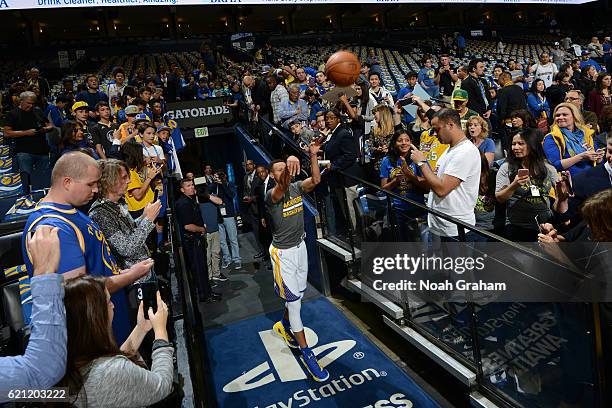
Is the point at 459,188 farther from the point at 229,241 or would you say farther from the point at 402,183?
the point at 229,241

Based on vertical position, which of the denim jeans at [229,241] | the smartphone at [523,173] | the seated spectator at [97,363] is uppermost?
the smartphone at [523,173]

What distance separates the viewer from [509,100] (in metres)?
7.27

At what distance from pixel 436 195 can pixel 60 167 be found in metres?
2.74

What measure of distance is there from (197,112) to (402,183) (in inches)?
293

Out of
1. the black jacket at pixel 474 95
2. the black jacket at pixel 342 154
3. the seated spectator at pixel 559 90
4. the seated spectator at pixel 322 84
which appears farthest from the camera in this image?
the seated spectator at pixel 322 84

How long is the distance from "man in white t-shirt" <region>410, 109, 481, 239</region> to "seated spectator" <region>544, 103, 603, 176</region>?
135 centimetres

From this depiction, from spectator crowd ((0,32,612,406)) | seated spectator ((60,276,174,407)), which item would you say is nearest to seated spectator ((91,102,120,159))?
spectator crowd ((0,32,612,406))

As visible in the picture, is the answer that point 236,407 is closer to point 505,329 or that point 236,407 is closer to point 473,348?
point 473,348

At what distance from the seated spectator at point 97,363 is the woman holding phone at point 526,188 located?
3120 millimetres

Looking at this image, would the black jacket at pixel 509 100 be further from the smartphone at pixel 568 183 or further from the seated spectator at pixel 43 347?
the seated spectator at pixel 43 347

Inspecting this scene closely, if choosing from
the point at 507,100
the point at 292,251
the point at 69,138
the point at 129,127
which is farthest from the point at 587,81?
the point at 69,138

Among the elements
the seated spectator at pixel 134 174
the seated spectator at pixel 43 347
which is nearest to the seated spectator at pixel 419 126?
the seated spectator at pixel 134 174

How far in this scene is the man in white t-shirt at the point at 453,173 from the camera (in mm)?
3541

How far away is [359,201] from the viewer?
17.6ft
